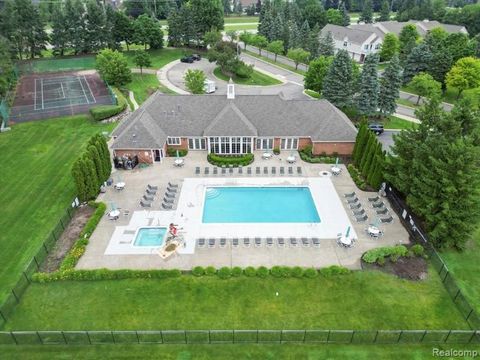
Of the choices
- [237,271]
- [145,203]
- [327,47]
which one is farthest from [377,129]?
[327,47]

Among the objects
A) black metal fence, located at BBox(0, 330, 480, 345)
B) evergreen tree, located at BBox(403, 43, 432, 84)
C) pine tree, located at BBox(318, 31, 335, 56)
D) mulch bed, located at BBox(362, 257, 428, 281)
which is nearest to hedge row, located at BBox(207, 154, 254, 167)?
mulch bed, located at BBox(362, 257, 428, 281)

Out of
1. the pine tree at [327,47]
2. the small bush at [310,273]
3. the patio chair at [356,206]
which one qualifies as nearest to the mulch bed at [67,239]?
the small bush at [310,273]

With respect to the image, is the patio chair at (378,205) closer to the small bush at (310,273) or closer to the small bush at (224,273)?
the small bush at (310,273)

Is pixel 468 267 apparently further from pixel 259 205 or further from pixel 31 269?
pixel 31 269

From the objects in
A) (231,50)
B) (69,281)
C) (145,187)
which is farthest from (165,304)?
(231,50)

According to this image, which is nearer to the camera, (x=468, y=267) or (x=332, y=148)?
(x=468, y=267)

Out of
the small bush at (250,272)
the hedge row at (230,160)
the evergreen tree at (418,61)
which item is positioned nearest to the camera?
the small bush at (250,272)

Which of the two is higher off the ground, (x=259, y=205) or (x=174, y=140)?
(x=174, y=140)
